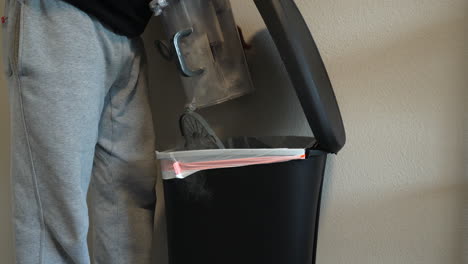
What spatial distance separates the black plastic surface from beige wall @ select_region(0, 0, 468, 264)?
17cm

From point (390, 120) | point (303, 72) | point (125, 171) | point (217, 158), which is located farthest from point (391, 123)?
point (125, 171)

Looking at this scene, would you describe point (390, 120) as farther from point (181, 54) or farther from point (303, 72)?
point (181, 54)

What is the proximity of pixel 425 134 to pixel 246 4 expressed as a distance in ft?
1.70

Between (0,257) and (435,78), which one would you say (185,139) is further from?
(0,257)

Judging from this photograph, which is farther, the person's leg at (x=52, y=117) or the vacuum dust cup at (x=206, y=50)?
the vacuum dust cup at (x=206, y=50)

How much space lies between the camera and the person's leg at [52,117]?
2.15 feet

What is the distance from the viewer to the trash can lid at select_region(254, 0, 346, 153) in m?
0.62

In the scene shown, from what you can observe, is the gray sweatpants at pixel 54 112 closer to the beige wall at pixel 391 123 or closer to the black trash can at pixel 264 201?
the black trash can at pixel 264 201

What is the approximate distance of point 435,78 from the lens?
2.50 feet

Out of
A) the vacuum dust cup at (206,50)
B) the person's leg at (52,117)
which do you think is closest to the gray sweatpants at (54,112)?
the person's leg at (52,117)

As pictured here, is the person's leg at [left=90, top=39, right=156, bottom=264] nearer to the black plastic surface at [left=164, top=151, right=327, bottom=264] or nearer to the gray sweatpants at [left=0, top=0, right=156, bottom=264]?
the gray sweatpants at [left=0, top=0, right=156, bottom=264]

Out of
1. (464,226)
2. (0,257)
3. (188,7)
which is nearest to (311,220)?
(464,226)

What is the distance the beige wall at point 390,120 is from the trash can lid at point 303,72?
0.15 meters

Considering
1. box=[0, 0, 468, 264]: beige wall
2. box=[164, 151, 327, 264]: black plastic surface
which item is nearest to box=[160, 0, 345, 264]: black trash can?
box=[164, 151, 327, 264]: black plastic surface
